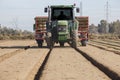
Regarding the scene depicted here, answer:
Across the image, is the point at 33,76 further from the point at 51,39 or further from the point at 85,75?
the point at 51,39

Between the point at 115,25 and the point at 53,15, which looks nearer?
the point at 53,15

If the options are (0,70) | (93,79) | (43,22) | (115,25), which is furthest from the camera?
(115,25)

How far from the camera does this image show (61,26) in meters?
25.5

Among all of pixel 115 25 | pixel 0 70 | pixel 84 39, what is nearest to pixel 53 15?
pixel 84 39

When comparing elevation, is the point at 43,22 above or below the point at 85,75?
above

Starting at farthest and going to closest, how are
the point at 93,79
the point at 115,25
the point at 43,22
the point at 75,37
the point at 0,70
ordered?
the point at 115,25 → the point at 43,22 → the point at 75,37 → the point at 0,70 → the point at 93,79

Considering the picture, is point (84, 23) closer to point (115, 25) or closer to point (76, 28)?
point (76, 28)

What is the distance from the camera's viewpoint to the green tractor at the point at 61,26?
83.7 ft

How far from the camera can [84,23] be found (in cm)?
2744

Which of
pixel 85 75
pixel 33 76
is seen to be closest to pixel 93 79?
pixel 85 75

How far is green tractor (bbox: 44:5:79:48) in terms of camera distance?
25.5 m

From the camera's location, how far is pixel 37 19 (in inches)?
1062

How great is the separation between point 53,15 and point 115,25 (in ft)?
369

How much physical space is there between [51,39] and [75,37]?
1661 mm
